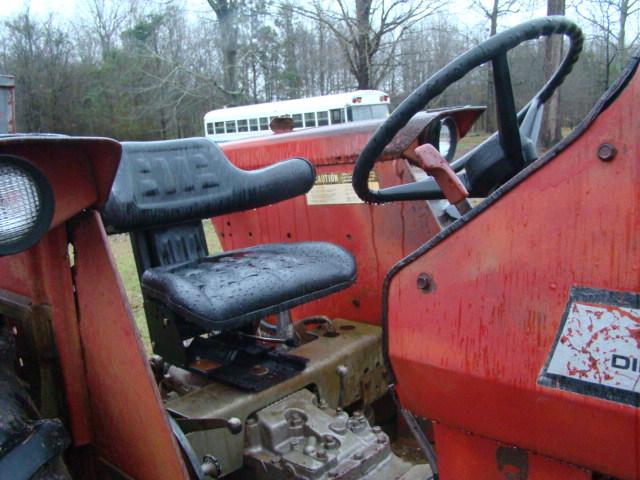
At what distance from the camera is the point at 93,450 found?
1362 mm

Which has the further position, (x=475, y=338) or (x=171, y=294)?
(x=171, y=294)

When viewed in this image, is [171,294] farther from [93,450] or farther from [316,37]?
[316,37]

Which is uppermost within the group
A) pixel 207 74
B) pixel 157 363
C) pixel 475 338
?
pixel 207 74

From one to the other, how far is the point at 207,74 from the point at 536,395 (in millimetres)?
21789

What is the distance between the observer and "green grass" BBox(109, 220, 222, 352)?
13.5 feet

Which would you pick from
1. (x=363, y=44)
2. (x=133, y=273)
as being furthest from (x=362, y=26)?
(x=133, y=273)

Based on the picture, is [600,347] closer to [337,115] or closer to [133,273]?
[133,273]

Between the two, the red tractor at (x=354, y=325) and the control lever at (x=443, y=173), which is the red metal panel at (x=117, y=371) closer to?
the red tractor at (x=354, y=325)

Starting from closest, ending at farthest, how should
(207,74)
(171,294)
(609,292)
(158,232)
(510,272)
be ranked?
(609,292) → (510,272) → (171,294) → (158,232) → (207,74)

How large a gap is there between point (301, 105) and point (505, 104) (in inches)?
611

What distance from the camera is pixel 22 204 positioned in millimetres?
1012

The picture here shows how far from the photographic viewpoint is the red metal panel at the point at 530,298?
85 centimetres

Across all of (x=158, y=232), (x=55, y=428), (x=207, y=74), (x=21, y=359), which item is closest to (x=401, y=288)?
(x=55, y=428)

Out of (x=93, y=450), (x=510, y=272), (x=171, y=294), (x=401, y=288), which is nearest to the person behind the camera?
(x=510, y=272)
